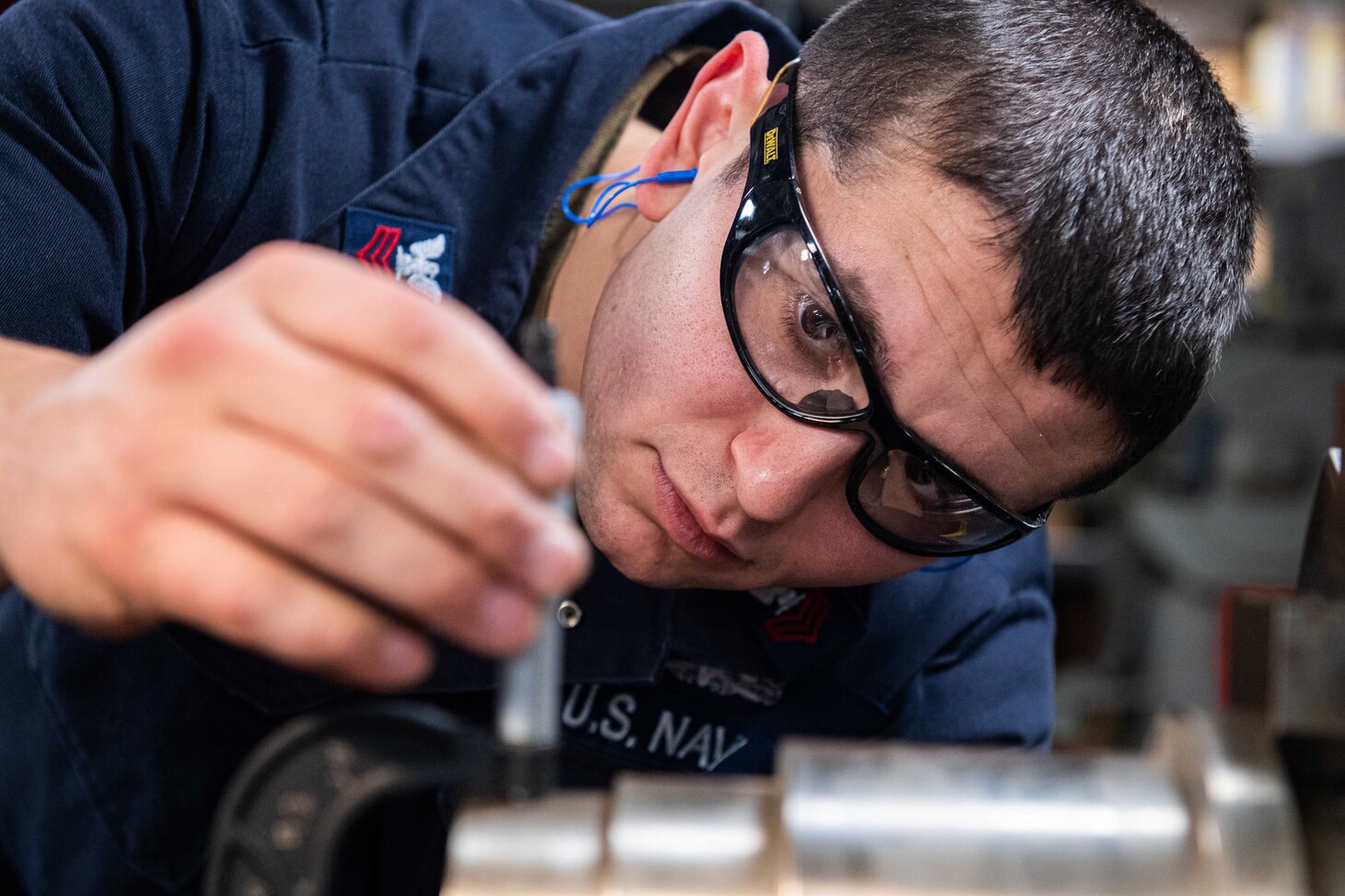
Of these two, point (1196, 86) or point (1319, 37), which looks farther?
point (1319, 37)

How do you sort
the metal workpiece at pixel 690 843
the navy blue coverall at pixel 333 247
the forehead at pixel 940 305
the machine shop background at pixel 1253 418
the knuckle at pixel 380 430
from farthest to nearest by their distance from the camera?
the machine shop background at pixel 1253 418, the navy blue coverall at pixel 333 247, the forehead at pixel 940 305, the metal workpiece at pixel 690 843, the knuckle at pixel 380 430

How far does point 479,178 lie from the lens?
3.57 ft

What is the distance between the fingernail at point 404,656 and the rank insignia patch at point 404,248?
604 millimetres

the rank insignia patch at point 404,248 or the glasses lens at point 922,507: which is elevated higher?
the rank insignia patch at point 404,248

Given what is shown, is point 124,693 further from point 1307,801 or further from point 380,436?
point 1307,801

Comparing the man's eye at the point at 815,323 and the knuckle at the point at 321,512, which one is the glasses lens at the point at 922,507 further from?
the knuckle at the point at 321,512

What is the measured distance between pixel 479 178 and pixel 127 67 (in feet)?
1.01

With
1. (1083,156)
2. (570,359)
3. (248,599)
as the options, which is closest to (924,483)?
(1083,156)

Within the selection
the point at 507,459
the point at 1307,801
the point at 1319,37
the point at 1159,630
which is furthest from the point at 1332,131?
the point at 507,459

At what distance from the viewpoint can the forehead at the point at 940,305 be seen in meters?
0.81

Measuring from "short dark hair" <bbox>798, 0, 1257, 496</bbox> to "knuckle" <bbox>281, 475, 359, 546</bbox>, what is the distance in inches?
21.8

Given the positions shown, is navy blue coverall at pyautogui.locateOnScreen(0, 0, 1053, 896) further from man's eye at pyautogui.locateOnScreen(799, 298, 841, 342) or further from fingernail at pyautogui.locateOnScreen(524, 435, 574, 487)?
fingernail at pyautogui.locateOnScreen(524, 435, 574, 487)

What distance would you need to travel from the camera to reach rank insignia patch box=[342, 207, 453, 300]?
3.33 feet

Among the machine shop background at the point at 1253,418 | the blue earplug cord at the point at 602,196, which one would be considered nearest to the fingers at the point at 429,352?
the blue earplug cord at the point at 602,196
